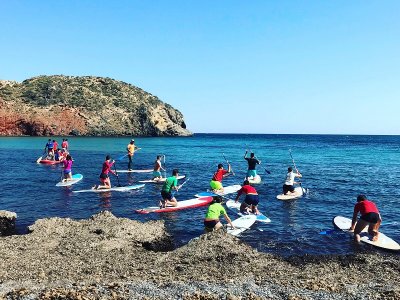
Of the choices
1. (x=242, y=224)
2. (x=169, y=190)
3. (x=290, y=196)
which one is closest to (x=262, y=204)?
(x=290, y=196)

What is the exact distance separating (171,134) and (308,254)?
115m

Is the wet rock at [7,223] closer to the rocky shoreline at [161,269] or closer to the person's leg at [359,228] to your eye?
the rocky shoreline at [161,269]

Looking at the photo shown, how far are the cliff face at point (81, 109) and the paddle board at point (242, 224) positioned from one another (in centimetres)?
9207

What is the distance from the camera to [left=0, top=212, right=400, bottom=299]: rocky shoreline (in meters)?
8.31

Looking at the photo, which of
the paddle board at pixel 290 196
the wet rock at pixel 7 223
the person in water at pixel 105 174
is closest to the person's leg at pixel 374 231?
the paddle board at pixel 290 196

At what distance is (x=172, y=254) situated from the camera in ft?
37.1

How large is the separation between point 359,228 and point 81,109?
3979 inches

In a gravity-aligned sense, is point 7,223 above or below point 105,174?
below

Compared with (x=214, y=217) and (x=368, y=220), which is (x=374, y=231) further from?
(x=214, y=217)

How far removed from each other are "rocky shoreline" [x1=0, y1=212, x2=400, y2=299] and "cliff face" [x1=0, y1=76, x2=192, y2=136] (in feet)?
306

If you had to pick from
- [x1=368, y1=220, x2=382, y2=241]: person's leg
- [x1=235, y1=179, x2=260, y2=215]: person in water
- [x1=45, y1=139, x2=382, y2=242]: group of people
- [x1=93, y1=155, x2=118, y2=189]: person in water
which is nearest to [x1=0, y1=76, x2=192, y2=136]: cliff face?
[x1=45, y1=139, x2=382, y2=242]: group of people

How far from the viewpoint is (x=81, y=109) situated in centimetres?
10594

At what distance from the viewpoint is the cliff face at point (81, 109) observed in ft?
320

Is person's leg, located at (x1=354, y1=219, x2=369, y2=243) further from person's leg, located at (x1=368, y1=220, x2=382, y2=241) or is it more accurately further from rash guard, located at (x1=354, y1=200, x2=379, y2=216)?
rash guard, located at (x1=354, y1=200, x2=379, y2=216)
